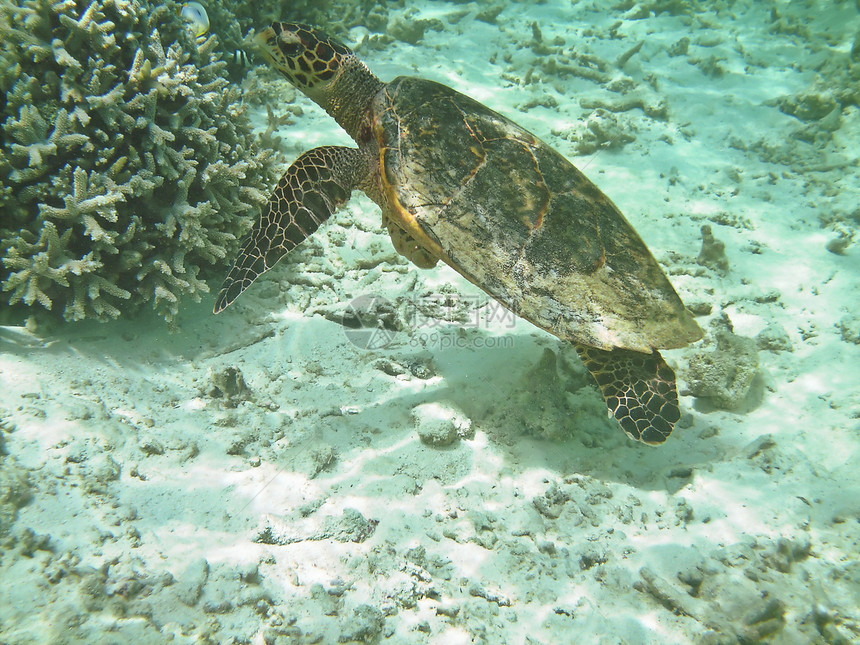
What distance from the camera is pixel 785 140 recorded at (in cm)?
643

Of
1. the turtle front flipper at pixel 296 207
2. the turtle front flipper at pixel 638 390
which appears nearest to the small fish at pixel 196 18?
the turtle front flipper at pixel 296 207

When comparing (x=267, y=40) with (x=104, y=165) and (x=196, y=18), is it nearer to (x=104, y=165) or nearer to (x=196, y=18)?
(x=196, y=18)

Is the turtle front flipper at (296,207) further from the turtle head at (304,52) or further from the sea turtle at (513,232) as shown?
the turtle head at (304,52)

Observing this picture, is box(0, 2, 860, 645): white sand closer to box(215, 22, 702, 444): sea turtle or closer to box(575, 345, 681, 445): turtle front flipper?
box(575, 345, 681, 445): turtle front flipper

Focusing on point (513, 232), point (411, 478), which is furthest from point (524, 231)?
point (411, 478)

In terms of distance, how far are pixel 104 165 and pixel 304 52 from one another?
5.65ft

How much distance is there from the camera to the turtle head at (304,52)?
11.1 ft

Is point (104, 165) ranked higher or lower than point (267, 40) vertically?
lower

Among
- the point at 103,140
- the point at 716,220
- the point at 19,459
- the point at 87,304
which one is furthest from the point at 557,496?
the point at 716,220

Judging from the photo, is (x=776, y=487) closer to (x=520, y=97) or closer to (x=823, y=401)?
(x=823, y=401)

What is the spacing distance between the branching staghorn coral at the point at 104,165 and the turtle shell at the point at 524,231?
54.5 inches

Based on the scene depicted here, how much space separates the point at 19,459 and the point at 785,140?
29.9 ft

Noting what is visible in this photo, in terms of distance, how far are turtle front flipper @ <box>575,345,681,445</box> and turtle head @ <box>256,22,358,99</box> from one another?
292 cm

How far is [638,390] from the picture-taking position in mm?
2820
